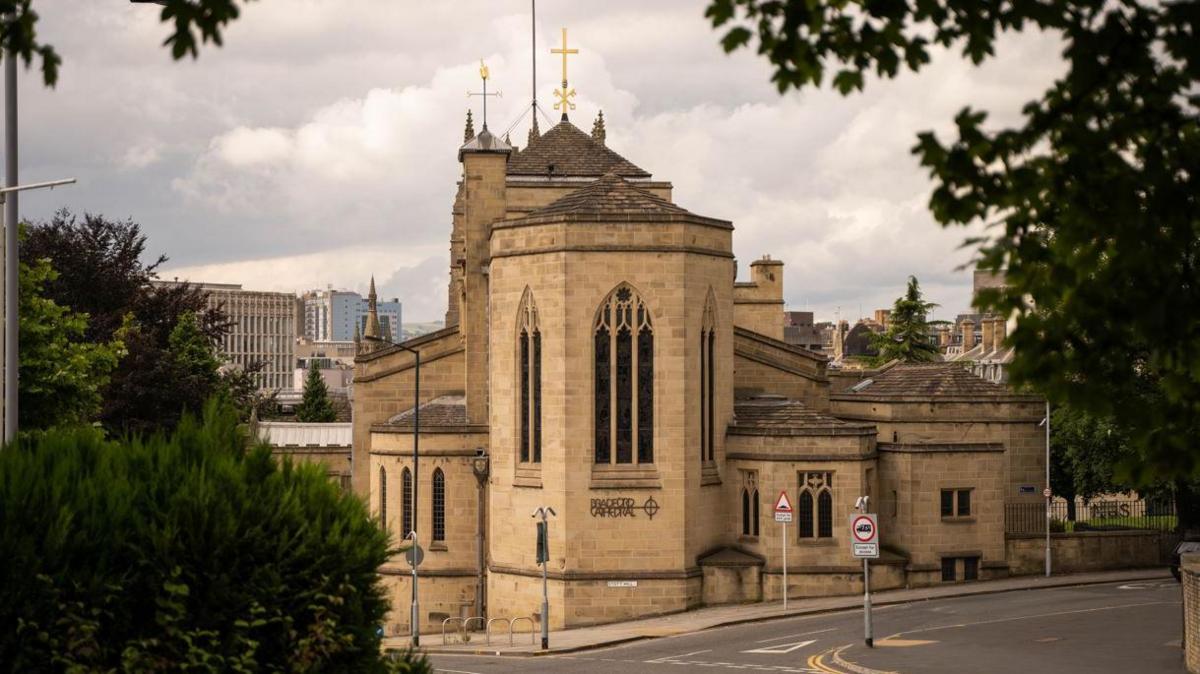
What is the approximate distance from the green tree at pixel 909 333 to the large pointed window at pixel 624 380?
46.3m

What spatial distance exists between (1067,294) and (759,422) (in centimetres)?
3396

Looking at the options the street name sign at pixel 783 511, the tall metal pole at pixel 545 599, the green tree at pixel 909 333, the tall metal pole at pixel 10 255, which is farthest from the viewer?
the green tree at pixel 909 333

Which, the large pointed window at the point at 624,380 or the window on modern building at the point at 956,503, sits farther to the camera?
the window on modern building at the point at 956,503

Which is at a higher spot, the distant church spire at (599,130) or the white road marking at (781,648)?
the distant church spire at (599,130)

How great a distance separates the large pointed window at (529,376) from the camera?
42.9m

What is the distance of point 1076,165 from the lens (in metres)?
9.24

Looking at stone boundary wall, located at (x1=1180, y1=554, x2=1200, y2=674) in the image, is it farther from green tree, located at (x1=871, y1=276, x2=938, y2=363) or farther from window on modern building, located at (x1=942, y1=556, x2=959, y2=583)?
green tree, located at (x1=871, y1=276, x2=938, y2=363)

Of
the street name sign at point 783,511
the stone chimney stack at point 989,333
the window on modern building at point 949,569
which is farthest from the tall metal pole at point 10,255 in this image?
the stone chimney stack at point 989,333

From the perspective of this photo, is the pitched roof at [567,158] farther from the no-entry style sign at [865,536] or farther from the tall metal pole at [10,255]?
the tall metal pole at [10,255]

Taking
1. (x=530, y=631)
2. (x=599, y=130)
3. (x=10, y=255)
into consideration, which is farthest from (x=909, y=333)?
(x=10, y=255)

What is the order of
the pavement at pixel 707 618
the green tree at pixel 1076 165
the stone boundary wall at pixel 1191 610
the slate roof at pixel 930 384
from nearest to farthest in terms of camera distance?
the green tree at pixel 1076 165, the stone boundary wall at pixel 1191 610, the pavement at pixel 707 618, the slate roof at pixel 930 384

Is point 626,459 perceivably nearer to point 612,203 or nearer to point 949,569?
point 612,203

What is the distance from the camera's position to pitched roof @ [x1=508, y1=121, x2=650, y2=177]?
5816 cm

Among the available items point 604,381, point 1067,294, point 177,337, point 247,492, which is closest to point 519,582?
point 604,381
